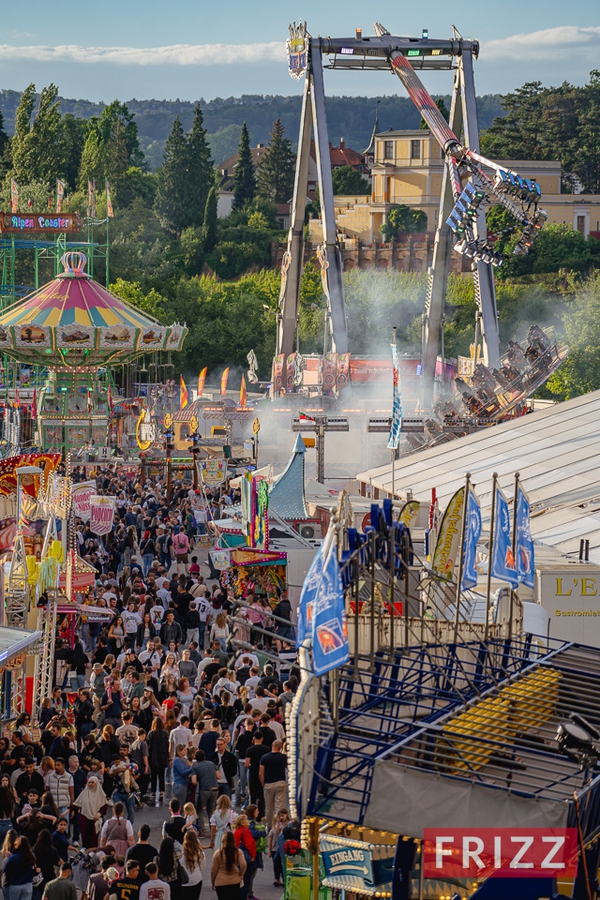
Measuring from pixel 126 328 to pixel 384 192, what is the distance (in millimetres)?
68246

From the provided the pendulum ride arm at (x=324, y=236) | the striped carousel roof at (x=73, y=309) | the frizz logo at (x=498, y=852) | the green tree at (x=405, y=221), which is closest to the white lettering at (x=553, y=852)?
the frizz logo at (x=498, y=852)

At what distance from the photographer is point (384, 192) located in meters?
107

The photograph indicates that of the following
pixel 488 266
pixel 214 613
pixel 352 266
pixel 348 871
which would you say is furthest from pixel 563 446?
pixel 352 266

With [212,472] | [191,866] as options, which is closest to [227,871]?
[191,866]

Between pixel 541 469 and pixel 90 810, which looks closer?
pixel 90 810

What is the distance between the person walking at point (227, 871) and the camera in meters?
10.9

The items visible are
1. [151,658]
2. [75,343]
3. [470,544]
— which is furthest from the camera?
[75,343]

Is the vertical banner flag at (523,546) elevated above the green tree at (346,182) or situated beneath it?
situated beneath

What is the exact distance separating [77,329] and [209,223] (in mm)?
61516

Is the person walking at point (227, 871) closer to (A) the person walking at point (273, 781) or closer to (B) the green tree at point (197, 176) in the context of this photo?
(A) the person walking at point (273, 781)

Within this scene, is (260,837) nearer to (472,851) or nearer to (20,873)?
(20,873)

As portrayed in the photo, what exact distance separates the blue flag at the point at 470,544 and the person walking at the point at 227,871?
99.5 inches

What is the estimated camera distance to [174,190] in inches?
4087

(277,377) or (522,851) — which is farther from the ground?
(522,851)
